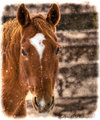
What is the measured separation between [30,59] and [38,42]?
0.62 feet

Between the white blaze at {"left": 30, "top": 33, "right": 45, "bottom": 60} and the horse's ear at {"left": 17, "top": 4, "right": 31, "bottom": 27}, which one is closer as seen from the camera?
the white blaze at {"left": 30, "top": 33, "right": 45, "bottom": 60}

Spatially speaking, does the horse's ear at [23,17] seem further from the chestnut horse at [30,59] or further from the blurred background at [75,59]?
the blurred background at [75,59]

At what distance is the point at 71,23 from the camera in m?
3.53

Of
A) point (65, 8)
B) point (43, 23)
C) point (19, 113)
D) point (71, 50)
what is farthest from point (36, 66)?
point (65, 8)

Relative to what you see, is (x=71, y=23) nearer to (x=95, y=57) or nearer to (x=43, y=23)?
(x=95, y=57)

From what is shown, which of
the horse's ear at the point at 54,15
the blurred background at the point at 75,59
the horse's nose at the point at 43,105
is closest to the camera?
the horse's nose at the point at 43,105

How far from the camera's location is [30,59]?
1.52m

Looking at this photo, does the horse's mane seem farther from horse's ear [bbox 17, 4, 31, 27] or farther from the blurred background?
the blurred background

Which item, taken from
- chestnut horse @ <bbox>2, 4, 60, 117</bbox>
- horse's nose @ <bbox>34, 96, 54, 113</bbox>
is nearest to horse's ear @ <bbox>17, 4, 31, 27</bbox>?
chestnut horse @ <bbox>2, 4, 60, 117</bbox>

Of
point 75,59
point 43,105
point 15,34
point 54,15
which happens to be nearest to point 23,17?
point 15,34

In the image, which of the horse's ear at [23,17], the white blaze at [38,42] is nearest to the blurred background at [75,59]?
the horse's ear at [23,17]

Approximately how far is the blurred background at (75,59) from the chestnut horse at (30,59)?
1.62 metres

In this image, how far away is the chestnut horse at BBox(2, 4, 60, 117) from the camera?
4.75 ft

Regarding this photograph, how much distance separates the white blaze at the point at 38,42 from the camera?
1.46 m
